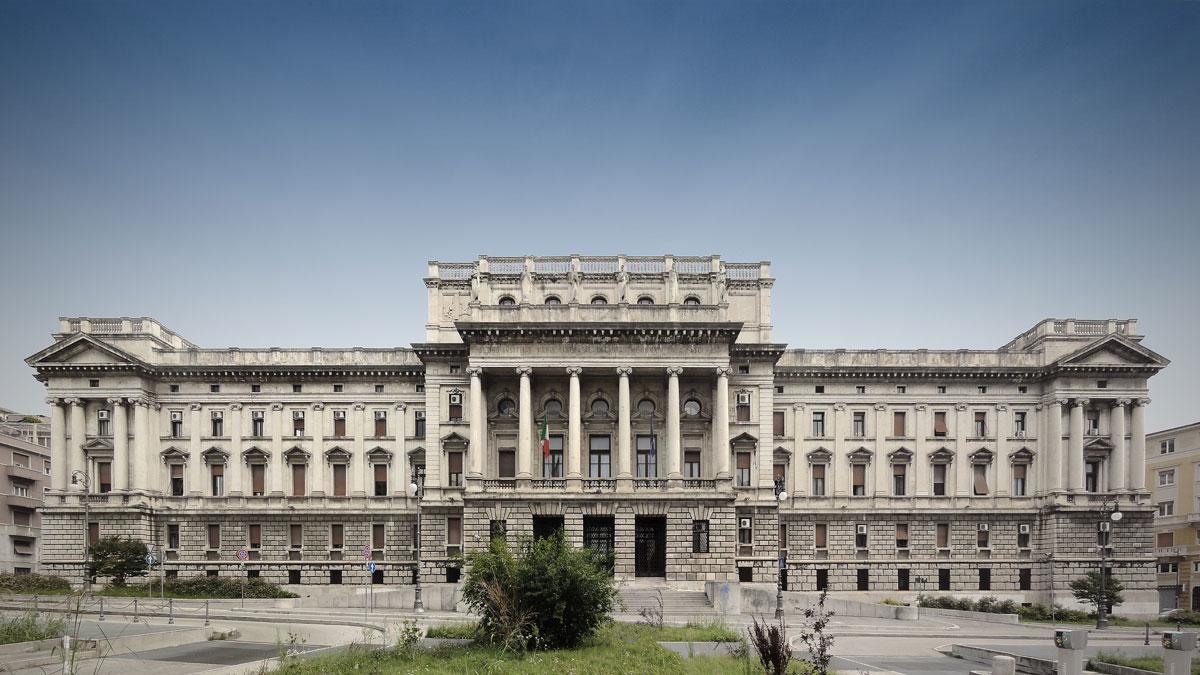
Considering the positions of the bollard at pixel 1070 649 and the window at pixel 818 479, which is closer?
the bollard at pixel 1070 649

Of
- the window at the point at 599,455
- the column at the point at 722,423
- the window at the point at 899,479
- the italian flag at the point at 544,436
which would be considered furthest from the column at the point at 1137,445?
the italian flag at the point at 544,436

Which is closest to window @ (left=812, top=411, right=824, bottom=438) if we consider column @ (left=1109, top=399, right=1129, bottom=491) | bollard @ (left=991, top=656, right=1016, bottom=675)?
column @ (left=1109, top=399, right=1129, bottom=491)

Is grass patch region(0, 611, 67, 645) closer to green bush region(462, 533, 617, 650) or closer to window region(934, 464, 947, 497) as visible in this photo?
green bush region(462, 533, 617, 650)

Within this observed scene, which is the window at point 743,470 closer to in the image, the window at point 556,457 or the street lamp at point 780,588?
the street lamp at point 780,588

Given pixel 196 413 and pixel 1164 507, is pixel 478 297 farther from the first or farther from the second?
pixel 1164 507

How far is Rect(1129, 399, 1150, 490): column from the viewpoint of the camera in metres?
58.1

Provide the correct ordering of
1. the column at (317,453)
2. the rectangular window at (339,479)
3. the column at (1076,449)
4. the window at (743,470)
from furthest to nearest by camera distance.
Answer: the rectangular window at (339,479) < the column at (317,453) < the column at (1076,449) < the window at (743,470)

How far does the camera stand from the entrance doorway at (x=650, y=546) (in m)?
53.6

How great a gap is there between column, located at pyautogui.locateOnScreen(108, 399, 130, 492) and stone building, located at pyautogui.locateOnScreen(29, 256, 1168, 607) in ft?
A: 0.47

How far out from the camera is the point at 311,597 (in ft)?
159

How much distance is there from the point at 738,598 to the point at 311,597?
25.1 meters

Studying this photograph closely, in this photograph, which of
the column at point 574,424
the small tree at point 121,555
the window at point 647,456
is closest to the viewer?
the small tree at point 121,555

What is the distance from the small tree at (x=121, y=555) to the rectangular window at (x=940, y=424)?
55610 millimetres

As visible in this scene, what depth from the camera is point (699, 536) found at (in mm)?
51625
